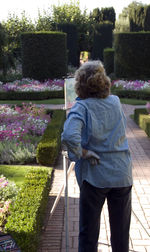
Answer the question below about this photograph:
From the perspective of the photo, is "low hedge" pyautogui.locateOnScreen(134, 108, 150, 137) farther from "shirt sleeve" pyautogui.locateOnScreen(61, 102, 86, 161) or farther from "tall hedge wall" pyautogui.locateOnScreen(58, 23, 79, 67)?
"tall hedge wall" pyautogui.locateOnScreen(58, 23, 79, 67)

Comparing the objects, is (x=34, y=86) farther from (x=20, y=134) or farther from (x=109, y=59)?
(x=20, y=134)

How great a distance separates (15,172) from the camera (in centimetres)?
587

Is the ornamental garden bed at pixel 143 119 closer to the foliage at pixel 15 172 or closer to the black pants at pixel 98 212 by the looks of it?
the foliage at pixel 15 172

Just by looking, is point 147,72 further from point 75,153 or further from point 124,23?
point 75,153

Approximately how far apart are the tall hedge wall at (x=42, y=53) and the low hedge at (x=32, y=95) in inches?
128

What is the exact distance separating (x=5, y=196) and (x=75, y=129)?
240 cm

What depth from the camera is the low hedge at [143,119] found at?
8442 mm

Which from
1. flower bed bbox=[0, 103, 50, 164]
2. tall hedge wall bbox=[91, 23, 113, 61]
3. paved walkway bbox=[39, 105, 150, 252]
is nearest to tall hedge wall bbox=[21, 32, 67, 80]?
flower bed bbox=[0, 103, 50, 164]

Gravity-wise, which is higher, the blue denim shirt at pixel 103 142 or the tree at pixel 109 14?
the tree at pixel 109 14

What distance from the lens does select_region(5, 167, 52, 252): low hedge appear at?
9.84 ft

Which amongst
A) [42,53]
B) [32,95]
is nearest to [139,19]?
[42,53]

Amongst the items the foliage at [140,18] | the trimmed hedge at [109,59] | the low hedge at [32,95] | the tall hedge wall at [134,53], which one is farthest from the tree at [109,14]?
the low hedge at [32,95]

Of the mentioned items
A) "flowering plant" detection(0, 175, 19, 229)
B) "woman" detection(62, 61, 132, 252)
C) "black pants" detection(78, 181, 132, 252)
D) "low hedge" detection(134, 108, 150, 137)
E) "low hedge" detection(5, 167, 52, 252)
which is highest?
"woman" detection(62, 61, 132, 252)

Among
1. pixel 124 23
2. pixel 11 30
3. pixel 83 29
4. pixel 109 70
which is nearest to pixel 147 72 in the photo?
pixel 109 70
